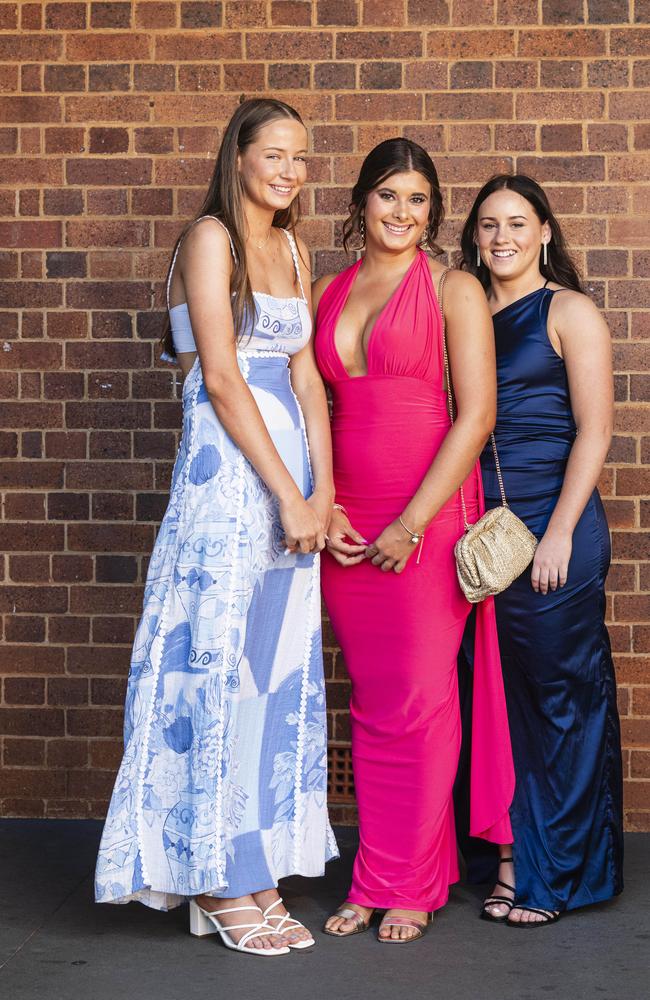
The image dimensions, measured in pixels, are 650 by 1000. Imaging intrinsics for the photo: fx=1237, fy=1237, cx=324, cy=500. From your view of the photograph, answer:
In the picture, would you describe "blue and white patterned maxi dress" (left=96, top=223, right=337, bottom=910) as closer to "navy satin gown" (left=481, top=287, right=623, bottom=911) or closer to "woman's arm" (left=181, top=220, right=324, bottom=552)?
"woman's arm" (left=181, top=220, right=324, bottom=552)

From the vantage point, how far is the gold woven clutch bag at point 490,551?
137 inches

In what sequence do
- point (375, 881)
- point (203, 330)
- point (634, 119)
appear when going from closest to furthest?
point (203, 330) → point (375, 881) → point (634, 119)

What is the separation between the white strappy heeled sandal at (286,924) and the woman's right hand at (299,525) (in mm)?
1020

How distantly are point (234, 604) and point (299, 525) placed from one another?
275mm

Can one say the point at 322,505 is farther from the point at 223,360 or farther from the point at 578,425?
A: the point at 578,425

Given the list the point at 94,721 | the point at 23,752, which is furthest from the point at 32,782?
the point at 94,721

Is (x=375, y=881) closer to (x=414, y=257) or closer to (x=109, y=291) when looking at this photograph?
(x=414, y=257)

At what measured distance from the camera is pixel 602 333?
3.60 m

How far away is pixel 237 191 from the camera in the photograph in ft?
11.1

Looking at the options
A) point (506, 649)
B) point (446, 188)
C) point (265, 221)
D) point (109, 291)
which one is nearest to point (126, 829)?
point (506, 649)

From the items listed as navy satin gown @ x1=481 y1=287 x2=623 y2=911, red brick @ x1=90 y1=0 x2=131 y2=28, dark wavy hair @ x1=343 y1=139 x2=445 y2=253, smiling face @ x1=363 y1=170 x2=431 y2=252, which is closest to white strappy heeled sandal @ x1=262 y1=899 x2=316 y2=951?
navy satin gown @ x1=481 y1=287 x2=623 y2=911

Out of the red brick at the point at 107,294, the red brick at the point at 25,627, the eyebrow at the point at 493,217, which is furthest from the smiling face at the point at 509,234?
the red brick at the point at 25,627

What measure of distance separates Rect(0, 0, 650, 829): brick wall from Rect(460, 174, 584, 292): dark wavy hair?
0.75 metres

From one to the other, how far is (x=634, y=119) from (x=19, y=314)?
7.78 ft
